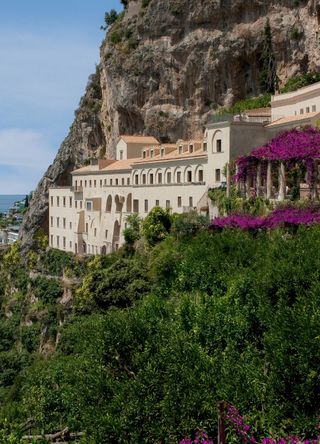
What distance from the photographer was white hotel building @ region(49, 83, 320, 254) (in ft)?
154

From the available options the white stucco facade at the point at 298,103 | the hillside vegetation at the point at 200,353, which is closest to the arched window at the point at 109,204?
the white stucco facade at the point at 298,103

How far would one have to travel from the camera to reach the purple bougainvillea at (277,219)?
35625 mm

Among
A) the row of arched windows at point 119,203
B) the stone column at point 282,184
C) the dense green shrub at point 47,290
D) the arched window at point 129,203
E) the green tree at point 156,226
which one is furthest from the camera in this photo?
the row of arched windows at point 119,203

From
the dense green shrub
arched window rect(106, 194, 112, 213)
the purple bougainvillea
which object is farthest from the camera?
arched window rect(106, 194, 112, 213)

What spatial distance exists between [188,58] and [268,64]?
1122 cm

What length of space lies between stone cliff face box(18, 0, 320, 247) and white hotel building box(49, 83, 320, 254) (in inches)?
270

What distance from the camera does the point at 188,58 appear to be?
7531 cm

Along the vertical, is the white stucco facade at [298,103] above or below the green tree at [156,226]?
above

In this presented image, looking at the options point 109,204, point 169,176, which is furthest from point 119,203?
point 169,176

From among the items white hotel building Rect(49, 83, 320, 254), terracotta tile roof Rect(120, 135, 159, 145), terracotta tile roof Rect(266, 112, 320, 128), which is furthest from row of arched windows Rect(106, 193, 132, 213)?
terracotta tile roof Rect(266, 112, 320, 128)

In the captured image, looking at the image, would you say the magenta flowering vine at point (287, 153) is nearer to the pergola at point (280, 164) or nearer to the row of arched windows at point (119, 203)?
the pergola at point (280, 164)

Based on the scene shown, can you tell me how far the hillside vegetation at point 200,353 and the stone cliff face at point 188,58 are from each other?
3696 centimetres

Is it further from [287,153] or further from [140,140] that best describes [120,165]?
[287,153]

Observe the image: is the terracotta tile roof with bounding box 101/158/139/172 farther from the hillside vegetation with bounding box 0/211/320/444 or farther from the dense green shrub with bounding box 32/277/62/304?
the hillside vegetation with bounding box 0/211/320/444
